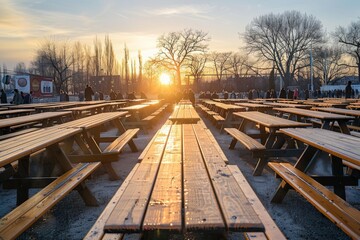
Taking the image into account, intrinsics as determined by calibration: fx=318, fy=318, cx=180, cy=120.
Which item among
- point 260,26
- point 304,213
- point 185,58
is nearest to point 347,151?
point 304,213

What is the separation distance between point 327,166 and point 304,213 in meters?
0.94

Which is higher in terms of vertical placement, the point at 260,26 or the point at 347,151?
the point at 260,26

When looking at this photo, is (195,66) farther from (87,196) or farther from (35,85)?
(87,196)

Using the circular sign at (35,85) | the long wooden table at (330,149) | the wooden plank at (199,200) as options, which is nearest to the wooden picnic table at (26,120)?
the wooden plank at (199,200)

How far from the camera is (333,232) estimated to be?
3.18 m

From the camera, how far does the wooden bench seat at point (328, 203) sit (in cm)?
231

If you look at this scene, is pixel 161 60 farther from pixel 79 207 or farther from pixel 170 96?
pixel 79 207

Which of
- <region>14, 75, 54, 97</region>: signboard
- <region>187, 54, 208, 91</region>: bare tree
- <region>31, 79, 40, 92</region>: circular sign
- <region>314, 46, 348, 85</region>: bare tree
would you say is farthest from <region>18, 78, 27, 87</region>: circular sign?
<region>314, 46, 348, 85</region>: bare tree

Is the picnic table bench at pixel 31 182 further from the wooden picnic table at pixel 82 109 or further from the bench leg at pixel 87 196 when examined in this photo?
the wooden picnic table at pixel 82 109

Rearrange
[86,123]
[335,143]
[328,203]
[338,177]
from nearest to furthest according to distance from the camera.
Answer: [328,203]
[335,143]
[338,177]
[86,123]

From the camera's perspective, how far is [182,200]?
2053mm

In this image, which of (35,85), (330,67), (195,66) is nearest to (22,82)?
(35,85)

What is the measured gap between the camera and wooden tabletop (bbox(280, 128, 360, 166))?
8.68 ft

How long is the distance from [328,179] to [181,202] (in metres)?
2.43
